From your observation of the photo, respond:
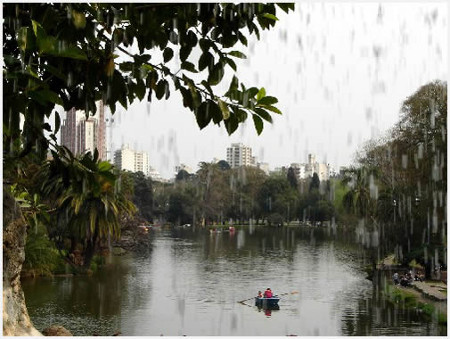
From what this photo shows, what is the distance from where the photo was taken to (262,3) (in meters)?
4.14

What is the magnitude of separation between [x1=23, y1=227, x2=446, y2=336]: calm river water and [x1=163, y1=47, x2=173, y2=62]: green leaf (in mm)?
14039

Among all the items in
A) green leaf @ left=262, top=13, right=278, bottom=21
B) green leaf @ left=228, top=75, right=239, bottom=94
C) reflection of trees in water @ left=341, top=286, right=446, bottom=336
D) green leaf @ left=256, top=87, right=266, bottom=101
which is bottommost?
reflection of trees in water @ left=341, top=286, right=446, bottom=336

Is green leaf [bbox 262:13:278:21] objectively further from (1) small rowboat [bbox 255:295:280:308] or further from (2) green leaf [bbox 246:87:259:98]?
(1) small rowboat [bbox 255:295:280:308]

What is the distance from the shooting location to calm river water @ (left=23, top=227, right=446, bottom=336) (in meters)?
18.6

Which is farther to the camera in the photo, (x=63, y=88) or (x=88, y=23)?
(x=63, y=88)

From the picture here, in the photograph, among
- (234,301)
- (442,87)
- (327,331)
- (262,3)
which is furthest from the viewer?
(442,87)

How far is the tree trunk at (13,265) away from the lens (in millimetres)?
4633

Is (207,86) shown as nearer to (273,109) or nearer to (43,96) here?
(273,109)

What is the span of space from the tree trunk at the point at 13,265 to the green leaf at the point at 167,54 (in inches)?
64.6

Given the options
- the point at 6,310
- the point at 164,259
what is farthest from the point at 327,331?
the point at 164,259

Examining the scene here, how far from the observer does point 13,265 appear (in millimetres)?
4832

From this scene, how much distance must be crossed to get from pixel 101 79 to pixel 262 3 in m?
1.16

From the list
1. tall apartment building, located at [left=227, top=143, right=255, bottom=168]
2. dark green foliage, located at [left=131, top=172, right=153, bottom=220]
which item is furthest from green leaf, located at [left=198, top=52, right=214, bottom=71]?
tall apartment building, located at [left=227, top=143, right=255, bottom=168]

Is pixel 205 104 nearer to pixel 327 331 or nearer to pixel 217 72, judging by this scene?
pixel 217 72
